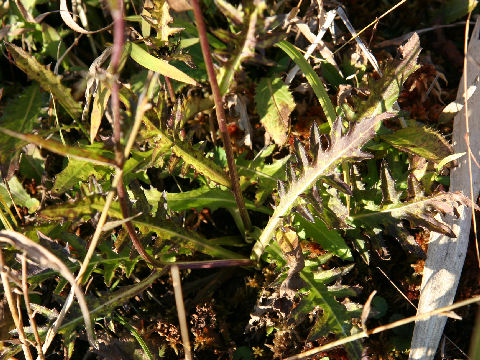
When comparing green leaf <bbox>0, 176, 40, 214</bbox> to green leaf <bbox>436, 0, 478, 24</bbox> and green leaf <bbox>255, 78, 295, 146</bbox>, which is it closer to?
green leaf <bbox>255, 78, 295, 146</bbox>

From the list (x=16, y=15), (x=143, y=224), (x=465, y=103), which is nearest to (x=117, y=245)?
(x=143, y=224)

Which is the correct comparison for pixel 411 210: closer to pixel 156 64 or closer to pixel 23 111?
pixel 156 64

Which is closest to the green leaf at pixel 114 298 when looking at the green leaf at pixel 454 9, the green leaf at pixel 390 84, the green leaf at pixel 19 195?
the green leaf at pixel 19 195

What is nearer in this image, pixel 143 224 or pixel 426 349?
pixel 143 224

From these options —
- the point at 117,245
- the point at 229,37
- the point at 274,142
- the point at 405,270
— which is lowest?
the point at 405,270

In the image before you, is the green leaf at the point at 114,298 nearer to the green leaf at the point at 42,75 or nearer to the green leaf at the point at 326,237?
the green leaf at the point at 326,237

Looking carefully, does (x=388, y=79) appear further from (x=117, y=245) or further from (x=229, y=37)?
(x=117, y=245)

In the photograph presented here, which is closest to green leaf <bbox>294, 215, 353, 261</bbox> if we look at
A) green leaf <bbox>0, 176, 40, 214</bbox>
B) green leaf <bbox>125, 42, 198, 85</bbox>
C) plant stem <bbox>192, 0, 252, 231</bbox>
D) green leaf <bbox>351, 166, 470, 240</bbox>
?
green leaf <bbox>351, 166, 470, 240</bbox>
